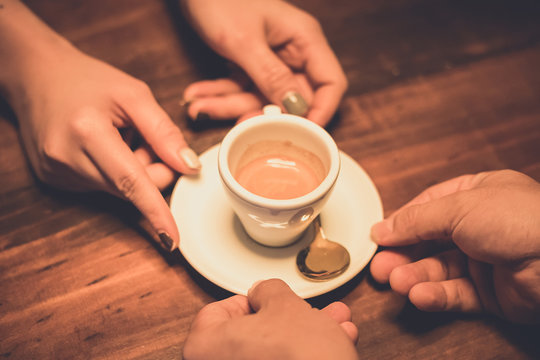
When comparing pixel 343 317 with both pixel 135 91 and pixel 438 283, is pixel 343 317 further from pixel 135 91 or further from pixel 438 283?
pixel 135 91

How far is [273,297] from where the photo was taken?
0.73 meters

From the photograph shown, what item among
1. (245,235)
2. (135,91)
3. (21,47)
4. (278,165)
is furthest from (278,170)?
(21,47)

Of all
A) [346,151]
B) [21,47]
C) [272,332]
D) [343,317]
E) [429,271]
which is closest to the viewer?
[272,332]

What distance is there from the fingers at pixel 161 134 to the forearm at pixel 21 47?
0.27 m

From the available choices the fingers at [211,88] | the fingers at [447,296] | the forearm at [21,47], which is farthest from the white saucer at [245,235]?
the forearm at [21,47]

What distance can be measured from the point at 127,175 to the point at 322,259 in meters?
0.45

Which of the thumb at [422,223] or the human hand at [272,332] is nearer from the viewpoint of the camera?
the human hand at [272,332]

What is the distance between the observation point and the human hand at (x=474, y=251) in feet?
2.51

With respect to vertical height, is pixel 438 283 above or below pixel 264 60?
below

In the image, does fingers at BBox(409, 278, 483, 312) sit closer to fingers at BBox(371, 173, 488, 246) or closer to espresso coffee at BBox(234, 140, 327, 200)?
fingers at BBox(371, 173, 488, 246)

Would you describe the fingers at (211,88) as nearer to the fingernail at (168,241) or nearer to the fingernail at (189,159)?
the fingernail at (189,159)

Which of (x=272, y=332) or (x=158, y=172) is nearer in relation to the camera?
(x=272, y=332)

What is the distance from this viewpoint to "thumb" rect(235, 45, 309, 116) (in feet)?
3.48

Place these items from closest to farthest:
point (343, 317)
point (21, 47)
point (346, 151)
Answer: point (343, 317) < point (21, 47) < point (346, 151)
